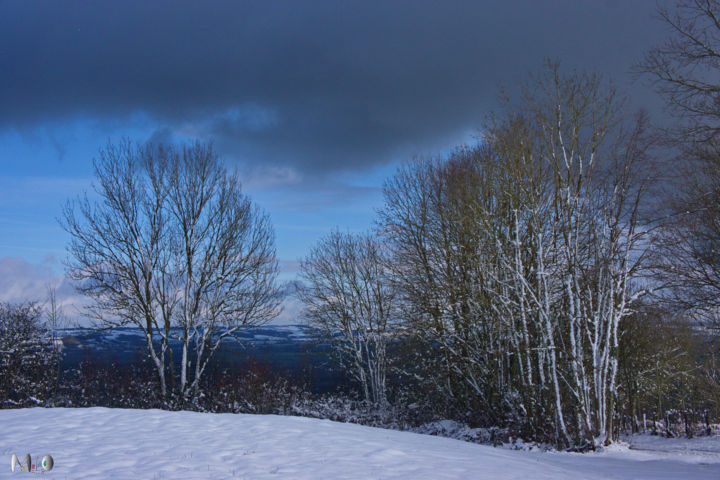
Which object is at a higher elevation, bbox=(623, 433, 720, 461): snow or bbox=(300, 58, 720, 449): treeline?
bbox=(300, 58, 720, 449): treeline

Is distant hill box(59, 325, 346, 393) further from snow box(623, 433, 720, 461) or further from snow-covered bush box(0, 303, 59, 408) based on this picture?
Result: snow box(623, 433, 720, 461)

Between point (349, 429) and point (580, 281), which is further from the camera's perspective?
point (580, 281)

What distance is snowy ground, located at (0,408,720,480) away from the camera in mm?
6457

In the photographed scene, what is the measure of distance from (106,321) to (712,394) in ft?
88.9

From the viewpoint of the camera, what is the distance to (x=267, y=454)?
7500mm

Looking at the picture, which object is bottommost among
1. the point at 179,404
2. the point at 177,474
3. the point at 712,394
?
the point at 712,394

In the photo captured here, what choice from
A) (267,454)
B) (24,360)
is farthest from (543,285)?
(24,360)

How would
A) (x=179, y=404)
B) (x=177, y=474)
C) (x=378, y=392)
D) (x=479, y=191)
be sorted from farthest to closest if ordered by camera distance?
(x=378, y=392)
(x=179, y=404)
(x=479, y=191)
(x=177, y=474)

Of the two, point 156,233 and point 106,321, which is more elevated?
point 156,233

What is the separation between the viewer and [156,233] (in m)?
18.0

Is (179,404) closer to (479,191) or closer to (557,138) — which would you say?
(479,191)

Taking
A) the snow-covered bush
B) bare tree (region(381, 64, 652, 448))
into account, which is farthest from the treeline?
the snow-covered bush

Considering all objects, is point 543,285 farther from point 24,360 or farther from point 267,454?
point 24,360

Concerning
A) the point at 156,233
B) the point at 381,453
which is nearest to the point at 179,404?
the point at 156,233
